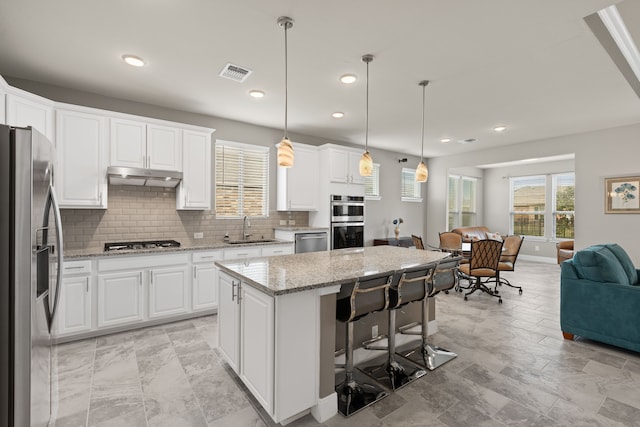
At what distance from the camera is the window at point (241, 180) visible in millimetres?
4859

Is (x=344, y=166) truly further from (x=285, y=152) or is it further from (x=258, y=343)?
(x=258, y=343)

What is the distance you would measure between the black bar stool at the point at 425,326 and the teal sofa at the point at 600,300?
1.42 m

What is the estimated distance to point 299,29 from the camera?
2523mm

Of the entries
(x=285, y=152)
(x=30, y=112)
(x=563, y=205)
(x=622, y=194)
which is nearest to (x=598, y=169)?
(x=622, y=194)

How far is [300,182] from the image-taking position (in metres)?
5.31

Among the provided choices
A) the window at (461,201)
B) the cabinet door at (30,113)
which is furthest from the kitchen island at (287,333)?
the window at (461,201)

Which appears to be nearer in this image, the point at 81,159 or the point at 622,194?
the point at 81,159

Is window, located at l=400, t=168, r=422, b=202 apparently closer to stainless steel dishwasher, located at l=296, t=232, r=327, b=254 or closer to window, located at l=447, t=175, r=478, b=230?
window, located at l=447, t=175, r=478, b=230

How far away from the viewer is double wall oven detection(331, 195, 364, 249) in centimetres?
546

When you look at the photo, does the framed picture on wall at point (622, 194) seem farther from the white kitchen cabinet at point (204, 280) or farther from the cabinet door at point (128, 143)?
the cabinet door at point (128, 143)

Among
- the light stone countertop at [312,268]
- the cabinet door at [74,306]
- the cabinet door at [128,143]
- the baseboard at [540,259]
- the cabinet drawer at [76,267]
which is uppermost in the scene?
the cabinet door at [128,143]

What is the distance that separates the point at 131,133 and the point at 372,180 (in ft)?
15.3

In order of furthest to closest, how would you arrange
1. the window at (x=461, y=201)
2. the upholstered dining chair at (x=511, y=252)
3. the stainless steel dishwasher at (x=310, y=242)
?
1. the window at (x=461, y=201)
2. the upholstered dining chair at (x=511, y=252)
3. the stainless steel dishwasher at (x=310, y=242)

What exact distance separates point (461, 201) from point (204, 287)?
779 cm
